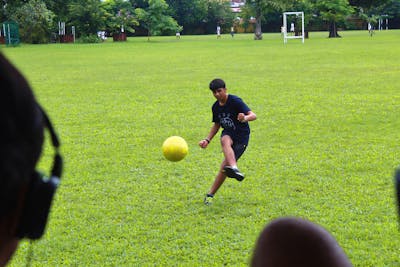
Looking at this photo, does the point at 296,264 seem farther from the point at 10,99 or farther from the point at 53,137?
the point at 10,99

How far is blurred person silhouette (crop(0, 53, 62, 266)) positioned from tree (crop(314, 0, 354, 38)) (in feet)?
174

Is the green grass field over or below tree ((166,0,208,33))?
below

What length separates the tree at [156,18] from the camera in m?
64.8

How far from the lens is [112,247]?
5.44 metres

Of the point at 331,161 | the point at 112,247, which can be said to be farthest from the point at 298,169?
the point at 112,247

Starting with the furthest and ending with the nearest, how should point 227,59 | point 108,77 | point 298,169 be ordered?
point 227,59 → point 108,77 → point 298,169

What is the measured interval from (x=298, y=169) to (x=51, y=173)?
24.2ft

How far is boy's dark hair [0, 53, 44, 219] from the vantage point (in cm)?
66

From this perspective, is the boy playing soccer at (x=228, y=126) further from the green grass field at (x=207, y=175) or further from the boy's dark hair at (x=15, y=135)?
the boy's dark hair at (x=15, y=135)

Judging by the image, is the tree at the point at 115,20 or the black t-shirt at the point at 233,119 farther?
the tree at the point at 115,20

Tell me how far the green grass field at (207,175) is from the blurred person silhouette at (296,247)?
1.86 feet

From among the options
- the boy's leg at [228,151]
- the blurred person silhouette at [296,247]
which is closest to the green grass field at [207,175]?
the boy's leg at [228,151]

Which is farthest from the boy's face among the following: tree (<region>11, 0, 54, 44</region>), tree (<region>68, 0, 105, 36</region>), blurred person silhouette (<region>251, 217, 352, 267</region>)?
tree (<region>68, 0, 105, 36</region>)

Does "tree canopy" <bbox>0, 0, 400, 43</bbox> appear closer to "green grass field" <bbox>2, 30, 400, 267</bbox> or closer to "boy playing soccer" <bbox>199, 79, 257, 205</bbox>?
"green grass field" <bbox>2, 30, 400, 267</bbox>
